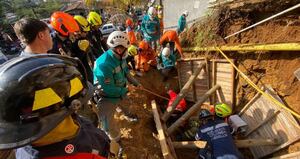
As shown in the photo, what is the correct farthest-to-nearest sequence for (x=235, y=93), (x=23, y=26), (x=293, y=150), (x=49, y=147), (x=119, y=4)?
(x=119, y=4), (x=235, y=93), (x=293, y=150), (x=23, y=26), (x=49, y=147)

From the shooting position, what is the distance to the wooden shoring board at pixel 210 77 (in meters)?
6.00

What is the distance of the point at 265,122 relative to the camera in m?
4.90

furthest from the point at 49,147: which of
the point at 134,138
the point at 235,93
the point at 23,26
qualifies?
the point at 235,93

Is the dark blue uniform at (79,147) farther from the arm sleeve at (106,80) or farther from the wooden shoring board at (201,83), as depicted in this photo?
the wooden shoring board at (201,83)

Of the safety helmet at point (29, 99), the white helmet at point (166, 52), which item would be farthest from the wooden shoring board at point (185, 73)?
the safety helmet at point (29, 99)

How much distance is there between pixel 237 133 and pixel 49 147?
190 inches

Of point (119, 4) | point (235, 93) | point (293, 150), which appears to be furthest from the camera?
point (119, 4)

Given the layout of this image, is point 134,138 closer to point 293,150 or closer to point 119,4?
point 293,150

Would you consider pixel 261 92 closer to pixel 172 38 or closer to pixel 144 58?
pixel 172 38

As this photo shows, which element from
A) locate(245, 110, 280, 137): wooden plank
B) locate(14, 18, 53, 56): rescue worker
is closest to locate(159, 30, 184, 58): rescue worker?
locate(245, 110, 280, 137): wooden plank

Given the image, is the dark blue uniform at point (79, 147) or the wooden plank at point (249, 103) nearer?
the dark blue uniform at point (79, 147)

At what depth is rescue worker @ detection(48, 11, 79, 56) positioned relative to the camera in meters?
4.78

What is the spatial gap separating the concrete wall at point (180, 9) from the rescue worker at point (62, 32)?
5510 mm

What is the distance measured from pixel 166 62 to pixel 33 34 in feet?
16.2
